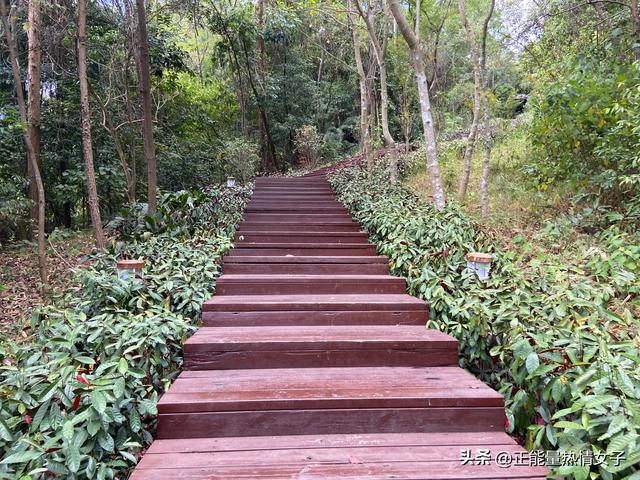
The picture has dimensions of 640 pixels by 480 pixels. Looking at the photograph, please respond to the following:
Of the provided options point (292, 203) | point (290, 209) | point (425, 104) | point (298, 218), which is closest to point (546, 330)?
point (425, 104)

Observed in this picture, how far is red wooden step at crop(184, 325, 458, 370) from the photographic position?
7.84ft

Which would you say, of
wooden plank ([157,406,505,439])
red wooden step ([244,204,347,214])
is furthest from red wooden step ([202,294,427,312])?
red wooden step ([244,204,347,214])

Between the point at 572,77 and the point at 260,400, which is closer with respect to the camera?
the point at 260,400

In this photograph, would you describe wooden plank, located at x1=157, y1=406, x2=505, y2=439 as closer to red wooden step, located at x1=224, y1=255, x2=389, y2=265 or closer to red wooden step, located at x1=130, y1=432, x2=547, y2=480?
red wooden step, located at x1=130, y1=432, x2=547, y2=480

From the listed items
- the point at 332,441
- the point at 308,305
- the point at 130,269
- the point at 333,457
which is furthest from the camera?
the point at 308,305

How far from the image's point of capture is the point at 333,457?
1729 mm

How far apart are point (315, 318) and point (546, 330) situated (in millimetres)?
1457

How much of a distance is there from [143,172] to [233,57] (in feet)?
16.3

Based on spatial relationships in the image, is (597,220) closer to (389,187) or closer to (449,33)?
(389,187)

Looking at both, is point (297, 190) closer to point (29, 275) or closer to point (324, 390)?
point (29, 275)

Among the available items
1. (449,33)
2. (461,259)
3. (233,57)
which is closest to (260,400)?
(461,259)

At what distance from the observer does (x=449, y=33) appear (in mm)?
13789

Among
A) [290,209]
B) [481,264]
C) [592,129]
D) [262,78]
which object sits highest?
[262,78]

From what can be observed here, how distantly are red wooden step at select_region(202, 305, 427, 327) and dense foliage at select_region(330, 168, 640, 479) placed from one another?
201 millimetres
